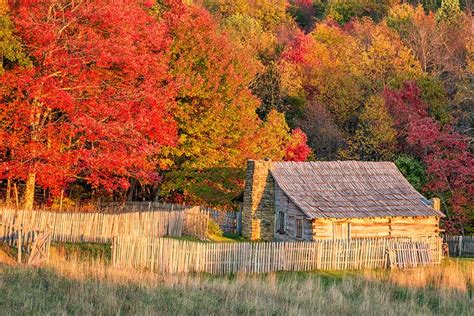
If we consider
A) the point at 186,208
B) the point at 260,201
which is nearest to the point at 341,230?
the point at 260,201

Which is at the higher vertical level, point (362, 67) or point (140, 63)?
point (362, 67)

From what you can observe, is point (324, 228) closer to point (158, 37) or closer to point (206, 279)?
point (206, 279)

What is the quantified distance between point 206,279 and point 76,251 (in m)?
6.86

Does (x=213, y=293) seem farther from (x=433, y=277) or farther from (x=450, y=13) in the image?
(x=450, y=13)

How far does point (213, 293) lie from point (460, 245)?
83.2ft

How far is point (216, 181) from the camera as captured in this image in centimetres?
5038

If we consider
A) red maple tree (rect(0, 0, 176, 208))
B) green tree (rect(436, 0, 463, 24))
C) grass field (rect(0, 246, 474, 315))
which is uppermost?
green tree (rect(436, 0, 463, 24))

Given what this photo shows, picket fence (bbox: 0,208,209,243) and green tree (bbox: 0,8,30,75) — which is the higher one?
green tree (bbox: 0,8,30,75)

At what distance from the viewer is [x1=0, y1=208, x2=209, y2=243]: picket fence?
1371 inches

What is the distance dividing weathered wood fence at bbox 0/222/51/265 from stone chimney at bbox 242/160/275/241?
14.8m

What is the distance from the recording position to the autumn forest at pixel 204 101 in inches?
1537

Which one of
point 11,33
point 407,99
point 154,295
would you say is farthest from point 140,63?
point 407,99

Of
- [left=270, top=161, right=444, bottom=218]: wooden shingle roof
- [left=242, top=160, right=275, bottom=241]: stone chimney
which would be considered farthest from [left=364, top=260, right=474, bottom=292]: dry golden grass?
[left=242, top=160, right=275, bottom=241]: stone chimney

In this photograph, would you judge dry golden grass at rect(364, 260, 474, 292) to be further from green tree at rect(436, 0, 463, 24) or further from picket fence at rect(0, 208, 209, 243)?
green tree at rect(436, 0, 463, 24)
